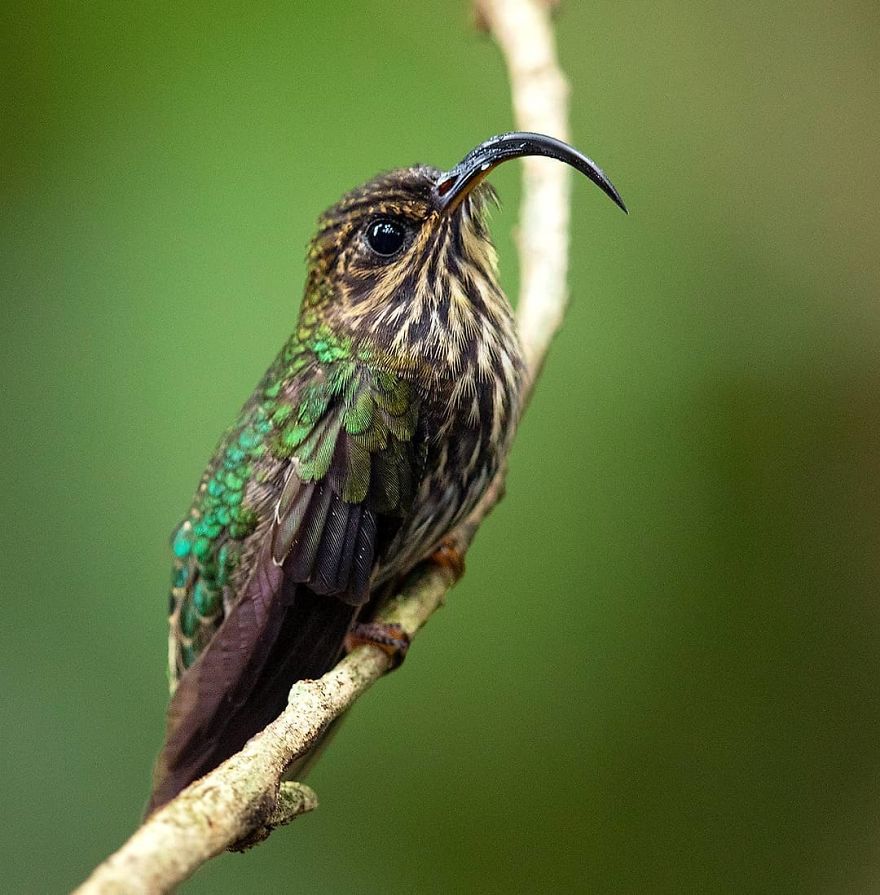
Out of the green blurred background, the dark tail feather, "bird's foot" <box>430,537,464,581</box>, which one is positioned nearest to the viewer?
the dark tail feather

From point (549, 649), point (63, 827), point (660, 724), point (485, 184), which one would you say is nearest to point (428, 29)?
point (485, 184)

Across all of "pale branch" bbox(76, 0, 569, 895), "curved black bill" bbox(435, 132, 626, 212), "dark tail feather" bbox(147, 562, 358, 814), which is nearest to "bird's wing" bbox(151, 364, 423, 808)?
"dark tail feather" bbox(147, 562, 358, 814)

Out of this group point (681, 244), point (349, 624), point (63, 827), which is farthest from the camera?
point (681, 244)

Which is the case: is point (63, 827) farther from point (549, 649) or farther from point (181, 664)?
point (549, 649)

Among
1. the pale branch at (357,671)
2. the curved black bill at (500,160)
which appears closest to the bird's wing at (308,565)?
the pale branch at (357,671)

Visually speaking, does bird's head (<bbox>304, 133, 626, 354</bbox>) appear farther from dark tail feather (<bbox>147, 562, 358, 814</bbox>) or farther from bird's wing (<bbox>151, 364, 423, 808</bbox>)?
dark tail feather (<bbox>147, 562, 358, 814</bbox>)

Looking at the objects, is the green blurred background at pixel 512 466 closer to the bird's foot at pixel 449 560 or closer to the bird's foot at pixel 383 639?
the bird's foot at pixel 449 560

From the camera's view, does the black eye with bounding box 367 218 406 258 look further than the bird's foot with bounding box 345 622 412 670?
Yes
